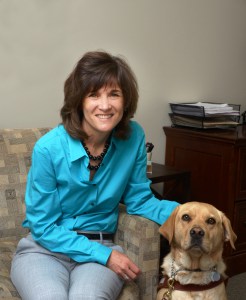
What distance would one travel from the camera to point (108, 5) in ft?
7.61

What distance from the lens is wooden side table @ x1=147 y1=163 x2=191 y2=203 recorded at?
2188 millimetres

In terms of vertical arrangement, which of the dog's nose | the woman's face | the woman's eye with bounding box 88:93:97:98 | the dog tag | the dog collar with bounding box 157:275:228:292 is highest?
the woman's eye with bounding box 88:93:97:98

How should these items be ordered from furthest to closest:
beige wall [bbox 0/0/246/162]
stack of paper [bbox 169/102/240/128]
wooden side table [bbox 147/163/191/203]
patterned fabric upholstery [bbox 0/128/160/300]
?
1. stack of paper [bbox 169/102/240/128]
2. wooden side table [bbox 147/163/191/203]
3. beige wall [bbox 0/0/246/162]
4. patterned fabric upholstery [bbox 0/128/160/300]

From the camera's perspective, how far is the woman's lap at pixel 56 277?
126 cm

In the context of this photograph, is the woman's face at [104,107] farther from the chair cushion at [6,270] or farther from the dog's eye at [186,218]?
the chair cushion at [6,270]

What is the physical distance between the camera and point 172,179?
226 cm

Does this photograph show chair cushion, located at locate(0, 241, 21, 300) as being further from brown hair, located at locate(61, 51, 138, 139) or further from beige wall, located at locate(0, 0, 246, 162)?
beige wall, located at locate(0, 0, 246, 162)

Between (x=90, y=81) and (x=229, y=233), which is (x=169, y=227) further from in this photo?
(x=90, y=81)

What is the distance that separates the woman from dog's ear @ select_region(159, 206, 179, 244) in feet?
0.33

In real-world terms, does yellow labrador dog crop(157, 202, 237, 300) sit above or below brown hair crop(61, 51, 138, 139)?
below

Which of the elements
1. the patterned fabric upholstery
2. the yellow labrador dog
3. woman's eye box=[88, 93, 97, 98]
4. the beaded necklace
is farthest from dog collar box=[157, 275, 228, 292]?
woman's eye box=[88, 93, 97, 98]

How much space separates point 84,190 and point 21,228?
43 cm

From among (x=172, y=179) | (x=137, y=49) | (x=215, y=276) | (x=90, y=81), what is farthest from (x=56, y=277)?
(x=137, y=49)

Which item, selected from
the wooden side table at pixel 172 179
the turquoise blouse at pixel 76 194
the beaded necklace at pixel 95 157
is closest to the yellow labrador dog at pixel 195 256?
the turquoise blouse at pixel 76 194
